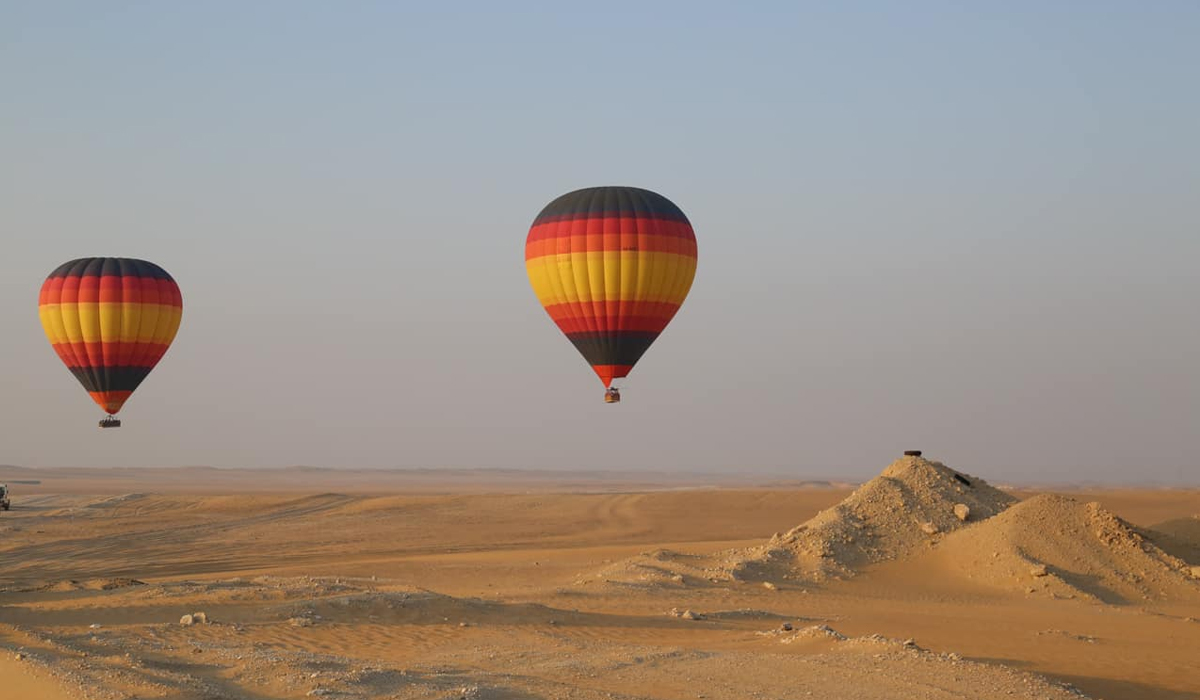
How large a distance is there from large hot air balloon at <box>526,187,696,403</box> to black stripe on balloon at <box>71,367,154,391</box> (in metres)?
15.3

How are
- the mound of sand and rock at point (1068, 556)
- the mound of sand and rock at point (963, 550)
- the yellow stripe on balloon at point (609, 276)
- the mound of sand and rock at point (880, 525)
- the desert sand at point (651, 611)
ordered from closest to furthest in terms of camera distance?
the desert sand at point (651, 611)
the mound of sand and rock at point (1068, 556)
the mound of sand and rock at point (963, 550)
the mound of sand and rock at point (880, 525)
the yellow stripe on balloon at point (609, 276)

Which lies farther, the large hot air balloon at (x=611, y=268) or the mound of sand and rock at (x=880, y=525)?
the large hot air balloon at (x=611, y=268)

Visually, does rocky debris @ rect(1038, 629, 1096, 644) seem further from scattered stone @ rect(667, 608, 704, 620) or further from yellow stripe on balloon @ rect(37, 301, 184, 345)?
yellow stripe on balloon @ rect(37, 301, 184, 345)

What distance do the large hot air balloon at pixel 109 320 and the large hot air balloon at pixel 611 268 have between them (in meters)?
14.2

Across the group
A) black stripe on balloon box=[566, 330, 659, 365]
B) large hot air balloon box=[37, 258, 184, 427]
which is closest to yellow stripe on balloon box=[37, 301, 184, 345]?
large hot air balloon box=[37, 258, 184, 427]

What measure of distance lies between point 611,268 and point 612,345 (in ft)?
7.36

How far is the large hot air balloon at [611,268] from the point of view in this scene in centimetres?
3181

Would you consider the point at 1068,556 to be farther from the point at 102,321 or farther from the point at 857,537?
the point at 102,321

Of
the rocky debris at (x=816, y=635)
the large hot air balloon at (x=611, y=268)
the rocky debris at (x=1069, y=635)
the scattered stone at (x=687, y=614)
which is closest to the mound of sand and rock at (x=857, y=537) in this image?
the scattered stone at (x=687, y=614)

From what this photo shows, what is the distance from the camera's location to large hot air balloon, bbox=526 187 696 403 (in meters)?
31.8

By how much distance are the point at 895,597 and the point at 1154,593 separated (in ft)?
20.2

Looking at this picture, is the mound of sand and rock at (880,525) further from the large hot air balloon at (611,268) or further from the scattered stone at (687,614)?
the large hot air balloon at (611,268)

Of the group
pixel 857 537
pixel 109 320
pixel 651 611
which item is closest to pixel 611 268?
pixel 857 537

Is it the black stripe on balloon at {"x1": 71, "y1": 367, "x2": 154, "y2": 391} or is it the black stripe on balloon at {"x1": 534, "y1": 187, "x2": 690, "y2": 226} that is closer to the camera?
the black stripe on balloon at {"x1": 534, "y1": 187, "x2": 690, "y2": 226}
